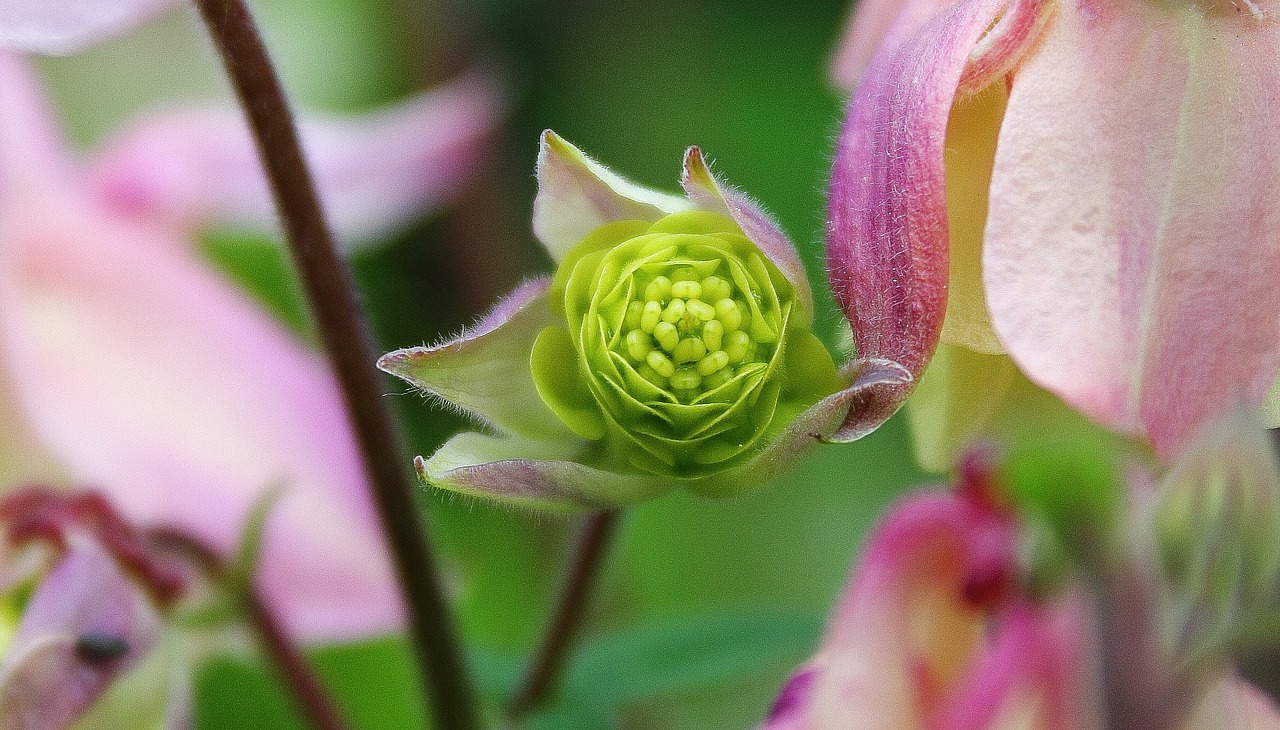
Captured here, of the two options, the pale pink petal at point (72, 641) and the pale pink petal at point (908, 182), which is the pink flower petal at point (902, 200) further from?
the pale pink petal at point (72, 641)

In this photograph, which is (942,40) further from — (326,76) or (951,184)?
(326,76)

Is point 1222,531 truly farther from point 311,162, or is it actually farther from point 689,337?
point 311,162

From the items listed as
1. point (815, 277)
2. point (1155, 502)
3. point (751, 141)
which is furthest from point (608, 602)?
point (1155, 502)

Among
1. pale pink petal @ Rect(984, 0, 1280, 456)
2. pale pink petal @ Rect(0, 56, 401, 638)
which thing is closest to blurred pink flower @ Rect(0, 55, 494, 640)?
pale pink petal @ Rect(0, 56, 401, 638)

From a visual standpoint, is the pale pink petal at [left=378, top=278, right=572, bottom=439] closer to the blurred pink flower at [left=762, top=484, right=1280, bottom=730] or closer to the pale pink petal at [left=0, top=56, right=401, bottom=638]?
the blurred pink flower at [left=762, top=484, right=1280, bottom=730]

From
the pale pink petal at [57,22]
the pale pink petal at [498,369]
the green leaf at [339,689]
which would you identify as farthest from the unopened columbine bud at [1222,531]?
the green leaf at [339,689]
